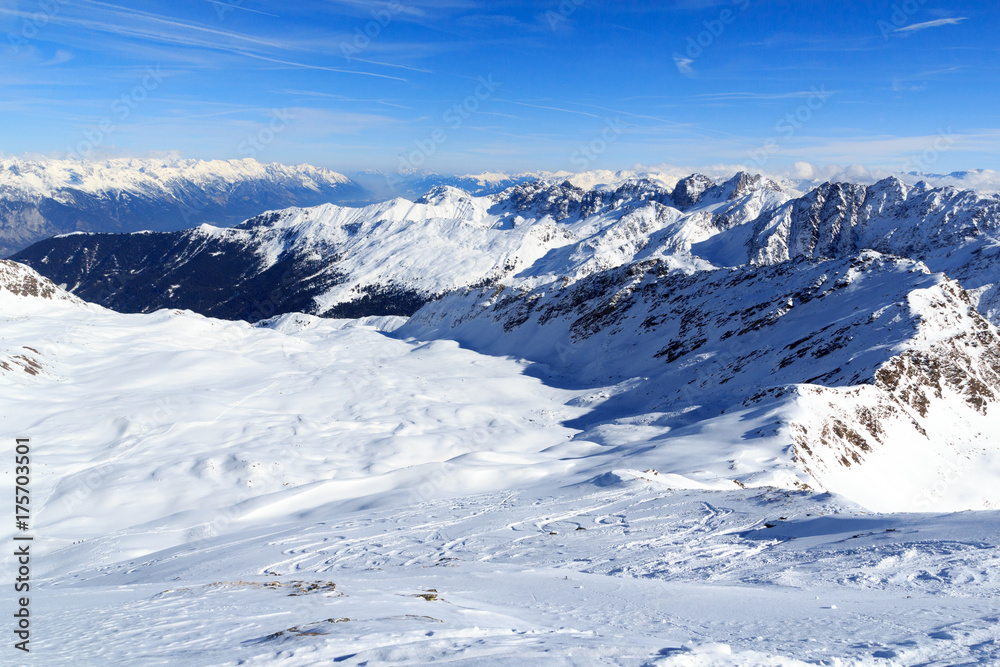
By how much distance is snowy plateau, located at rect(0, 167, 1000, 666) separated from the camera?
25.9 ft

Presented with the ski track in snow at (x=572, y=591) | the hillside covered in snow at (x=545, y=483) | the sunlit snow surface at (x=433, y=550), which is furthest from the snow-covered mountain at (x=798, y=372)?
the ski track in snow at (x=572, y=591)

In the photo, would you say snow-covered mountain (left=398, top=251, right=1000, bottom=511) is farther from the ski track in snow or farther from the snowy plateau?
the ski track in snow

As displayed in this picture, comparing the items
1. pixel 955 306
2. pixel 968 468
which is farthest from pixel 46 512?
pixel 955 306

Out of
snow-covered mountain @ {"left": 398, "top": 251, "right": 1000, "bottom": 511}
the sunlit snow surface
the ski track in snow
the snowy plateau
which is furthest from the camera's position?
snow-covered mountain @ {"left": 398, "top": 251, "right": 1000, "bottom": 511}

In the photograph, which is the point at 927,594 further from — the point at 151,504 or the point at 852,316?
the point at 852,316

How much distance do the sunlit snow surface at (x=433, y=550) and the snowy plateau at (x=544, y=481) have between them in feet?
0.31

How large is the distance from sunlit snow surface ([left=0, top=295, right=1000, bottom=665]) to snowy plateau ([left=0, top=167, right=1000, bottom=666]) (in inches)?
3.7

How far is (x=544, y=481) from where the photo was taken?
23.2m

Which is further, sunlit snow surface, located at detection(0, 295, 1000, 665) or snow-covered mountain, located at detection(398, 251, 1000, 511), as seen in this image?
snow-covered mountain, located at detection(398, 251, 1000, 511)

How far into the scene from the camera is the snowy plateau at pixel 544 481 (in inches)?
311

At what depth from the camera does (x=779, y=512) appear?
15070mm

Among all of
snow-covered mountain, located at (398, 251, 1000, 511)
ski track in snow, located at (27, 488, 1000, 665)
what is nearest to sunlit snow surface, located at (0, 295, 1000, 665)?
Answer: ski track in snow, located at (27, 488, 1000, 665)

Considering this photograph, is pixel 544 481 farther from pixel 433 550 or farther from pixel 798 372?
pixel 798 372

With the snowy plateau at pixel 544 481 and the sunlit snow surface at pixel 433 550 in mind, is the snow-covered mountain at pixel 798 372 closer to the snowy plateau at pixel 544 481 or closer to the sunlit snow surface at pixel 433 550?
the snowy plateau at pixel 544 481
